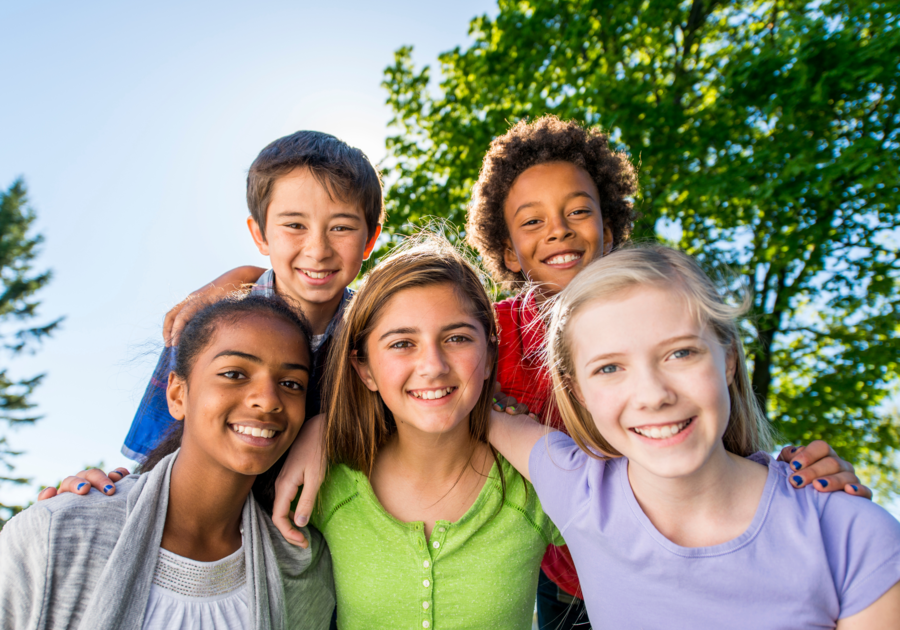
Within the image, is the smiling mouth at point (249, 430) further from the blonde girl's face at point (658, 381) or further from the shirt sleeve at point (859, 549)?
the shirt sleeve at point (859, 549)

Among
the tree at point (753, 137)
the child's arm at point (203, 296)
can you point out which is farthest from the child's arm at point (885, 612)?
the tree at point (753, 137)

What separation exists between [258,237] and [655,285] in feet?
7.73

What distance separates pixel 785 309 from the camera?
767cm

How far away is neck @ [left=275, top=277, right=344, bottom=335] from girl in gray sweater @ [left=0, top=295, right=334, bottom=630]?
645mm

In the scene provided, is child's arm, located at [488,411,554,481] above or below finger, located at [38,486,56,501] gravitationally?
above

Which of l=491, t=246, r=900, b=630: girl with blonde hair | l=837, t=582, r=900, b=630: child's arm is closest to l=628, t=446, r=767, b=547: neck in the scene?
l=491, t=246, r=900, b=630: girl with blonde hair

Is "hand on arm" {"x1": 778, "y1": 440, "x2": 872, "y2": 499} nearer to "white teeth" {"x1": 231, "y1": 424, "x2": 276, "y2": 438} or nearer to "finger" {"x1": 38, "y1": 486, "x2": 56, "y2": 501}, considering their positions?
"white teeth" {"x1": 231, "y1": 424, "x2": 276, "y2": 438}

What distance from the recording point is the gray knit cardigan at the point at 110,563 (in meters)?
1.77

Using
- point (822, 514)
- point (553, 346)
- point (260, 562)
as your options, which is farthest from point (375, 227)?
point (822, 514)

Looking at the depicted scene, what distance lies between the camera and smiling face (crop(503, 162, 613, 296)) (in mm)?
3137

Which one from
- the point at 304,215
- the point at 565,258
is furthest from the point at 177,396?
the point at 565,258

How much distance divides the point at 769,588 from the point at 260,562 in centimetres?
173

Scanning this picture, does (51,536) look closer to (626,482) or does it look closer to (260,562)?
(260,562)

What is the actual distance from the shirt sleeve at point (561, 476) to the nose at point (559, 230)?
1.31 metres
